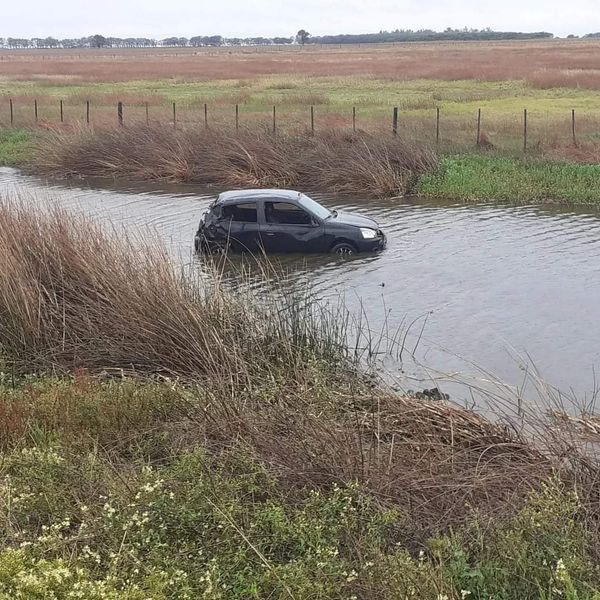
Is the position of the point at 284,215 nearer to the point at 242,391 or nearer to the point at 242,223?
the point at 242,223

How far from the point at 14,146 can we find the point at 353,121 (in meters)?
15.0

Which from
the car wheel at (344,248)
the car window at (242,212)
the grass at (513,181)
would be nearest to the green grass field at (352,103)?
the grass at (513,181)

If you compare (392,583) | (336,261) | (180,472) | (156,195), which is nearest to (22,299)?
(180,472)

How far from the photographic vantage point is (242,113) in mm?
42156

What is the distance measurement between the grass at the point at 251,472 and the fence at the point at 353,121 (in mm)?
21905

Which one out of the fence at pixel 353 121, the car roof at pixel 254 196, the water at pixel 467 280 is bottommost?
the water at pixel 467 280

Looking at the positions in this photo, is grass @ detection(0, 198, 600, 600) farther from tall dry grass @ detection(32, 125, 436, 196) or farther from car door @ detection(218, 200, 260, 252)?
tall dry grass @ detection(32, 125, 436, 196)

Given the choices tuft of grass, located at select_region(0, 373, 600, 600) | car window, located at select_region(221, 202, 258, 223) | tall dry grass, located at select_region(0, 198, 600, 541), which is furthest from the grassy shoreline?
tuft of grass, located at select_region(0, 373, 600, 600)

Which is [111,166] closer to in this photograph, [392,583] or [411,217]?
[411,217]

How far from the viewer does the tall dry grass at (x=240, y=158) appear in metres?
28.1

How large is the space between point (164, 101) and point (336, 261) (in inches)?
1329

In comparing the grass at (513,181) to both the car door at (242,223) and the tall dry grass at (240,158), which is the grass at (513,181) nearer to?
the tall dry grass at (240,158)

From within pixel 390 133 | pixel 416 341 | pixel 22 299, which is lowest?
pixel 416 341

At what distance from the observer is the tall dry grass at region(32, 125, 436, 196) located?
2812cm
